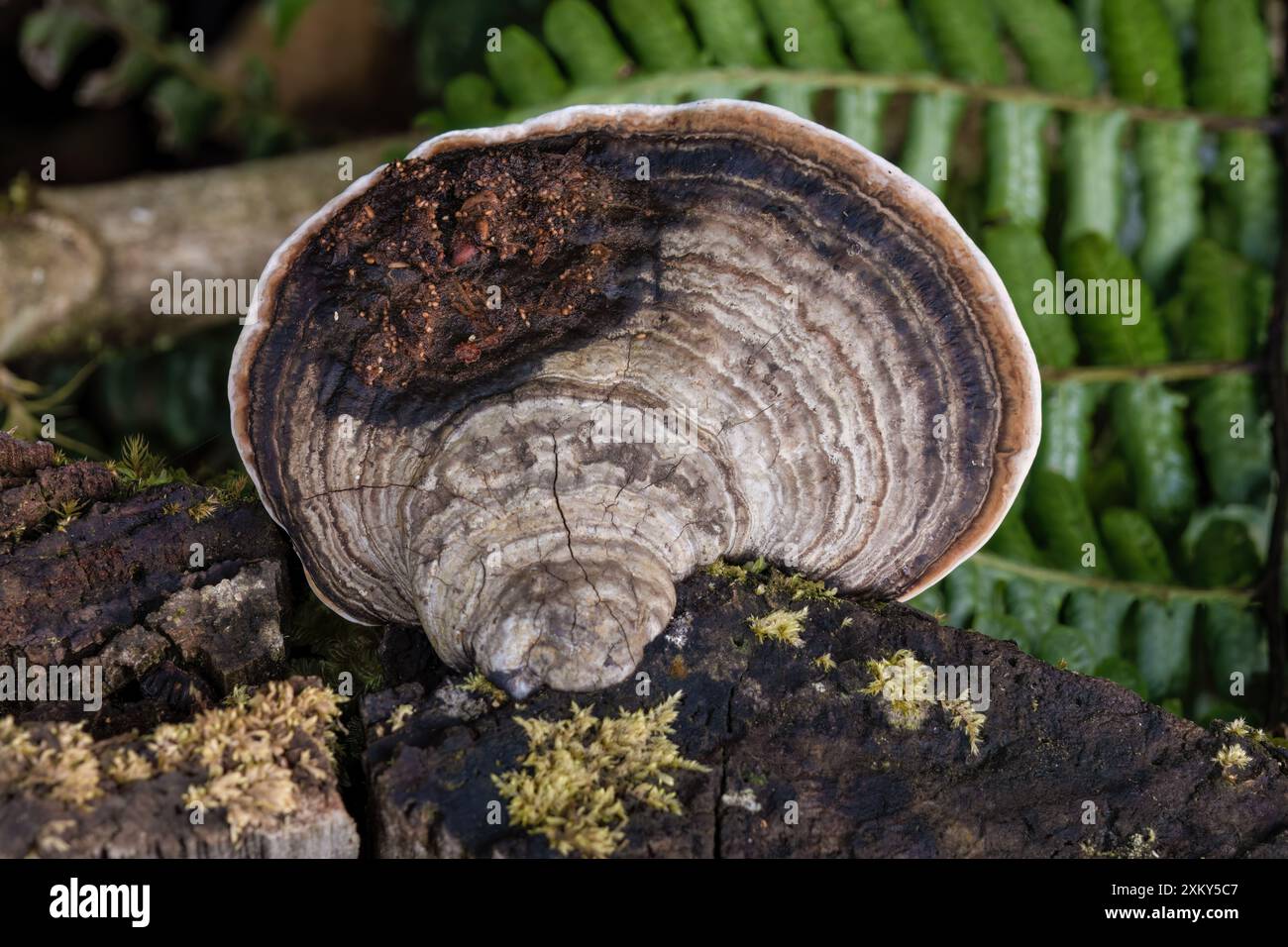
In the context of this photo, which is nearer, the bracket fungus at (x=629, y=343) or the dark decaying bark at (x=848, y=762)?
the dark decaying bark at (x=848, y=762)

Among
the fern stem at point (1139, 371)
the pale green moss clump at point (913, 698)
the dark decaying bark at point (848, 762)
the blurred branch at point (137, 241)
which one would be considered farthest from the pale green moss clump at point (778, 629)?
the blurred branch at point (137, 241)

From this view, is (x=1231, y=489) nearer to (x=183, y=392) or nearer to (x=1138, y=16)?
(x=1138, y=16)

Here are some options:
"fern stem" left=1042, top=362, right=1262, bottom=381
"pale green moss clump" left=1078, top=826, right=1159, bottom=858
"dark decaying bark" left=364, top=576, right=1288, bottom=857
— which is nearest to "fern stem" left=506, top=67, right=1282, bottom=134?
"fern stem" left=1042, top=362, right=1262, bottom=381

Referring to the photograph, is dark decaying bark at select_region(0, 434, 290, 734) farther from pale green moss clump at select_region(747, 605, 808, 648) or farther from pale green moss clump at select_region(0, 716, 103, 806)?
pale green moss clump at select_region(747, 605, 808, 648)

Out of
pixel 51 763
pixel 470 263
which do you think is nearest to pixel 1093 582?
pixel 470 263

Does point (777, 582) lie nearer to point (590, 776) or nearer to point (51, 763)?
point (590, 776)

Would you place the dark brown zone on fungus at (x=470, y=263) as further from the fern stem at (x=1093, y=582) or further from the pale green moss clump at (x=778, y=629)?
the fern stem at (x=1093, y=582)
